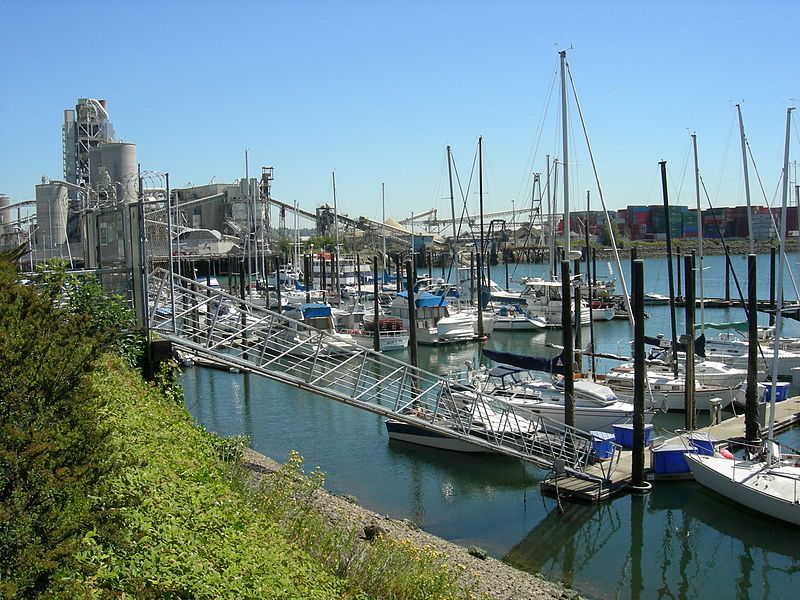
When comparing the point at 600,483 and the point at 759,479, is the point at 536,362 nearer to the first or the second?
the point at 600,483

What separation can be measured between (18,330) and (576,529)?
14543 mm

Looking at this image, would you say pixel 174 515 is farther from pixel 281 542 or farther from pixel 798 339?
pixel 798 339

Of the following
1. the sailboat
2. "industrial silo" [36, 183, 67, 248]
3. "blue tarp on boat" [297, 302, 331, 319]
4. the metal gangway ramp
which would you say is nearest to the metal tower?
"industrial silo" [36, 183, 67, 248]

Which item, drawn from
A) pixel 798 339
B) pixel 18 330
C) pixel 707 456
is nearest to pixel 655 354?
pixel 798 339

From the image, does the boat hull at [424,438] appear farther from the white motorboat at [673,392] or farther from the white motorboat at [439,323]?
the white motorboat at [439,323]

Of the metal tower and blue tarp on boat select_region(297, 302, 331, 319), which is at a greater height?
the metal tower

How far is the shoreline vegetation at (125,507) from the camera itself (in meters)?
6.05

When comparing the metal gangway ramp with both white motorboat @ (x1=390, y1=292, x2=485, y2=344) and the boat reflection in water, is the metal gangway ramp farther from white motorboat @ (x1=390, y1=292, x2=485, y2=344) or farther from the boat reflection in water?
white motorboat @ (x1=390, y1=292, x2=485, y2=344)

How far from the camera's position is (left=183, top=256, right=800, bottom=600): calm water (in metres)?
16.9

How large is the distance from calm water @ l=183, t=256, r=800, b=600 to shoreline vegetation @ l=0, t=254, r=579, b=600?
569 cm

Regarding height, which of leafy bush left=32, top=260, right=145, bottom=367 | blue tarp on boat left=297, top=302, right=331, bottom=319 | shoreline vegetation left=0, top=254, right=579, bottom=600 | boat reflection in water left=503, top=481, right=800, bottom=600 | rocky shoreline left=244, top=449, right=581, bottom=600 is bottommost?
boat reflection in water left=503, top=481, right=800, bottom=600

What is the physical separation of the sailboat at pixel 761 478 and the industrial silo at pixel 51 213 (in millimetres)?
54163

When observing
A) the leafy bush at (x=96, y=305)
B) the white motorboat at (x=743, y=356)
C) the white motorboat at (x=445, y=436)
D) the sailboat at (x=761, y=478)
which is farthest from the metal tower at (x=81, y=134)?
the sailboat at (x=761, y=478)

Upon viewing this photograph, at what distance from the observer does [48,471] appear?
6199mm
